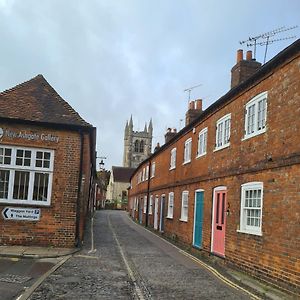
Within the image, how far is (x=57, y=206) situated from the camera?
1695cm

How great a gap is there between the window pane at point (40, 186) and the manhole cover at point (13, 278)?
614 centimetres

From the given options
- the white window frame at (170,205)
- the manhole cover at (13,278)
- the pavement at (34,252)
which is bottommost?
the manhole cover at (13,278)

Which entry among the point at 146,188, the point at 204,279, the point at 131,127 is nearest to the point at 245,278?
the point at 204,279

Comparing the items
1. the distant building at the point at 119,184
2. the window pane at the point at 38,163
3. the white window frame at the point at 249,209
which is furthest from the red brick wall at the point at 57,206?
the distant building at the point at 119,184

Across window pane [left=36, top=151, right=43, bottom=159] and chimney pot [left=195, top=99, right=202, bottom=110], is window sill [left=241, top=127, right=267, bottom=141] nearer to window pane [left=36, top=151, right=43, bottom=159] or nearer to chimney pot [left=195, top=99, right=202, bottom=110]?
window pane [left=36, top=151, right=43, bottom=159]

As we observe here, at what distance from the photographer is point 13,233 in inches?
650

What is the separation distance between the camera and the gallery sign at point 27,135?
663 inches

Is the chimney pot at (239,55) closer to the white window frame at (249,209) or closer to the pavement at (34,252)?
the white window frame at (249,209)

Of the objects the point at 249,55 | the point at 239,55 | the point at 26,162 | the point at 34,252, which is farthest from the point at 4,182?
the point at 249,55

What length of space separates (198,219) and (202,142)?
323 centimetres

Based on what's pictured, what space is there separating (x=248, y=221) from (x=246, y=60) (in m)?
6.85

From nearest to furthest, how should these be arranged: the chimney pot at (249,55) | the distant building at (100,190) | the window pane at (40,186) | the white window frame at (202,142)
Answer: the window pane at (40,186), the chimney pot at (249,55), the white window frame at (202,142), the distant building at (100,190)

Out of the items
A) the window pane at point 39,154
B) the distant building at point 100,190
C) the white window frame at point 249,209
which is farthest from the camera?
the distant building at point 100,190

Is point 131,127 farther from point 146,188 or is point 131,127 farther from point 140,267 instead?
point 140,267
